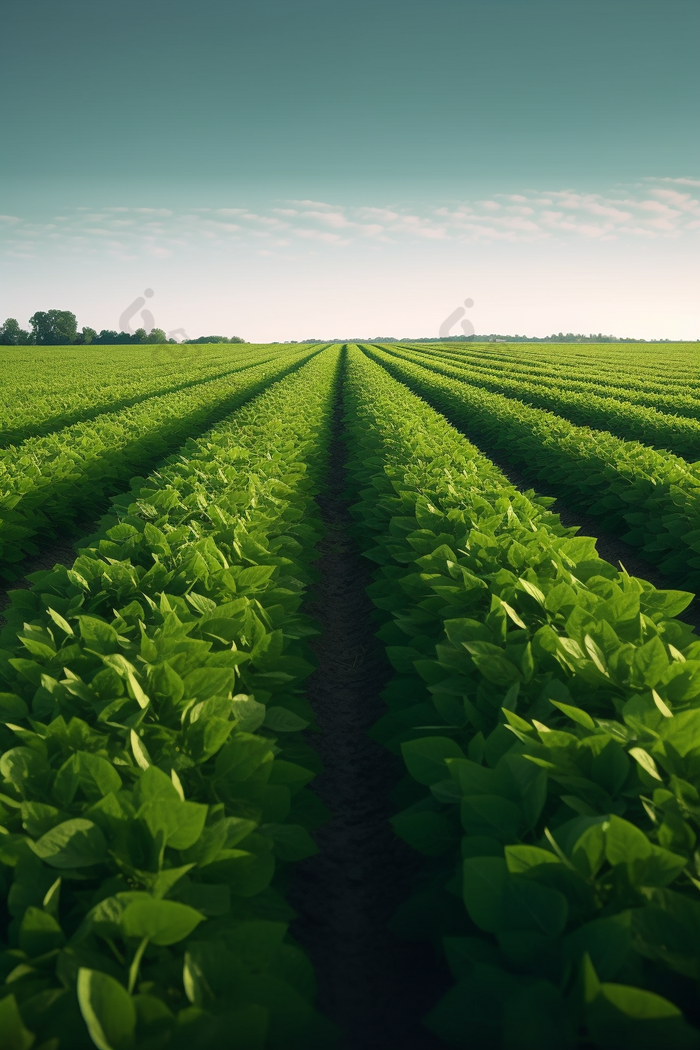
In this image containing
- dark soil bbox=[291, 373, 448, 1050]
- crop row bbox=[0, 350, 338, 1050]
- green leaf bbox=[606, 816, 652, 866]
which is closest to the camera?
crop row bbox=[0, 350, 338, 1050]

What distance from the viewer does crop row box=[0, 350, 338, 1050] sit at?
1263 mm

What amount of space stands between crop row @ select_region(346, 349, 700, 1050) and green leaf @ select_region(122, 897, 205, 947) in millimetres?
621

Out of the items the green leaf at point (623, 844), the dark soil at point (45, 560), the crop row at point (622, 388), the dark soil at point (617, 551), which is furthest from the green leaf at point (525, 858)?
the crop row at point (622, 388)

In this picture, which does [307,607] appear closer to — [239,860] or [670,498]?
[239,860]

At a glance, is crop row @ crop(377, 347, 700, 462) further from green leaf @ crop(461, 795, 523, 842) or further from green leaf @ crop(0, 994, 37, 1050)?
green leaf @ crop(0, 994, 37, 1050)

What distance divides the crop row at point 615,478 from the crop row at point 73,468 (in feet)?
24.4

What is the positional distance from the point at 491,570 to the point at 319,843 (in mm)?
1804

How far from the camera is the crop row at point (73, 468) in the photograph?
268 inches

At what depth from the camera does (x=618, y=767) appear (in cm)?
179

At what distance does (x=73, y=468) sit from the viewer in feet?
27.8

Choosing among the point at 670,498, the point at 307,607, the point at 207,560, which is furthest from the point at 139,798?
the point at 670,498

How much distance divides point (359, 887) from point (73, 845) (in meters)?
Result: 1.56

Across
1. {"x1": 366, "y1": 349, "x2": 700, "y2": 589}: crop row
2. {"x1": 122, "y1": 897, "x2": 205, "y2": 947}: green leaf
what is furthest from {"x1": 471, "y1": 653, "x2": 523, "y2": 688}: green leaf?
{"x1": 366, "y1": 349, "x2": 700, "y2": 589}: crop row

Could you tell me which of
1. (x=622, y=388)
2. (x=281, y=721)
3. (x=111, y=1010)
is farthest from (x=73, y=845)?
(x=622, y=388)
